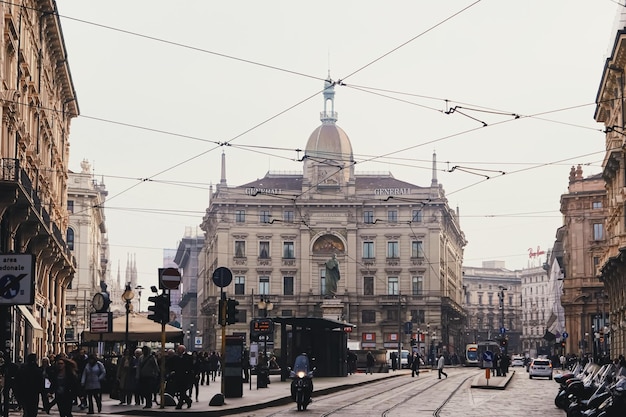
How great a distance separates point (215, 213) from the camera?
116 metres

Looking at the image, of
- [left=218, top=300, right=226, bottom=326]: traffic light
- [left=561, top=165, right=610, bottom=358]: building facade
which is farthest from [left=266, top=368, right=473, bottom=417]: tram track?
[left=561, top=165, right=610, bottom=358]: building facade

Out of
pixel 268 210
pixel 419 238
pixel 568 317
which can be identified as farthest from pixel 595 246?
pixel 268 210

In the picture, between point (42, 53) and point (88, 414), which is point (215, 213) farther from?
point (88, 414)

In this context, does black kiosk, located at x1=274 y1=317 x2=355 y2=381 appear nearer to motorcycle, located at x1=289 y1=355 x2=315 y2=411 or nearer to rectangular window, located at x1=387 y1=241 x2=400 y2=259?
motorcycle, located at x1=289 y1=355 x2=315 y2=411

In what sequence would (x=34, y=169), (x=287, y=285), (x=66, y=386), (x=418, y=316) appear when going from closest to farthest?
1. (x=66, y=386)
2. (x=34, y=169)
3. (x=287, y=285)
4. (x=418, y=316)

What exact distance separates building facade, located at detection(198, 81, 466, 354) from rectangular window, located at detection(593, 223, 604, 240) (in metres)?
22.9

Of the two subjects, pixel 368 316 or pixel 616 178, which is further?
pixel 368 316

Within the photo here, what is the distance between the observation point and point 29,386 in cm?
2152

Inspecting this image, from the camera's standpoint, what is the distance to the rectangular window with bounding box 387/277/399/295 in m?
116

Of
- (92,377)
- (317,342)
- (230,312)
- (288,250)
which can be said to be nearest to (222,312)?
(230,312)

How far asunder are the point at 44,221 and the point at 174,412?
17.8 m

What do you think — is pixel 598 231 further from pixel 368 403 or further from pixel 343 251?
pixel 368 403

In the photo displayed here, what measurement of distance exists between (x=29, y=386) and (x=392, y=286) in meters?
95.6

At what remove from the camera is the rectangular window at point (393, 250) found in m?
116
